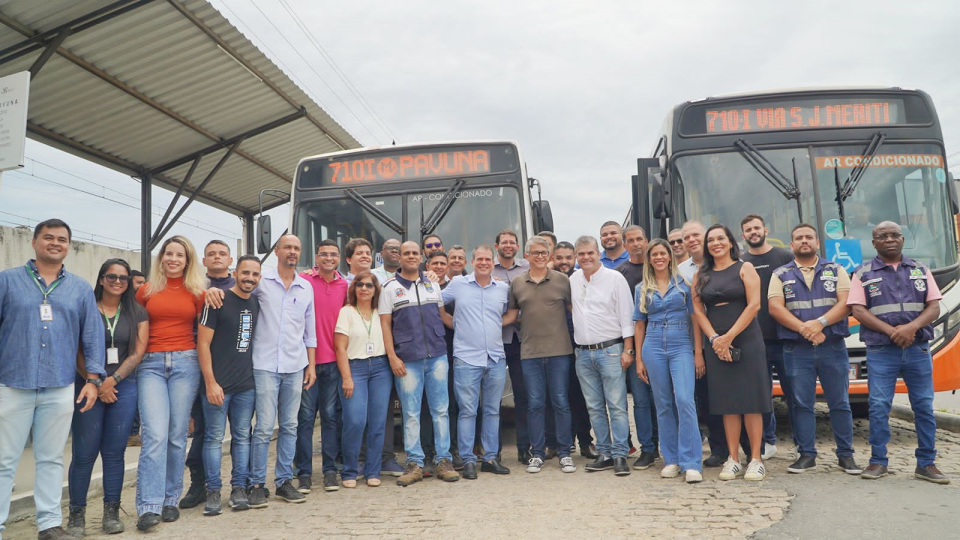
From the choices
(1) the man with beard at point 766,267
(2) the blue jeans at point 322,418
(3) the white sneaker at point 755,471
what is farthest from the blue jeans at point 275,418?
(1) the man with beard at point 766,267

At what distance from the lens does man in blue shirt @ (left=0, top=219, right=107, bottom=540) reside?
169 inches

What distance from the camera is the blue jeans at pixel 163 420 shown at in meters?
4.80

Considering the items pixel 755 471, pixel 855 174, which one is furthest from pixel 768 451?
pixel 855 174

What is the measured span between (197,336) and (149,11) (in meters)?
5.45

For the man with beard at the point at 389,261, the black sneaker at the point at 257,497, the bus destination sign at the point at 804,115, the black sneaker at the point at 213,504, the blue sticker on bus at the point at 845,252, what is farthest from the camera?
the bus destination sign at the point at 804,115

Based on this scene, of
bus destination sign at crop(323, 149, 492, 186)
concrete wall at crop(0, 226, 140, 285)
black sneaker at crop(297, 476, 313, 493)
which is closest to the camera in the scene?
Answer: black sneaker at crop(297, 476, 313, 493)

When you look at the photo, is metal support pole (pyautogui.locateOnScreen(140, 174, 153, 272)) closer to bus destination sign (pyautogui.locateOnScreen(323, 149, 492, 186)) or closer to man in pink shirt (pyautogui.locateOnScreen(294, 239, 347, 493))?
bus destination sign (pyautogui.locateOnScreen(323, 149, 492, 186))

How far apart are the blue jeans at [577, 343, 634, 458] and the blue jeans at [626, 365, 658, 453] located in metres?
0.12

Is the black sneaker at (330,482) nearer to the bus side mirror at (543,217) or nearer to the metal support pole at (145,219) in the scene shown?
the bus side mirror at (543,217)

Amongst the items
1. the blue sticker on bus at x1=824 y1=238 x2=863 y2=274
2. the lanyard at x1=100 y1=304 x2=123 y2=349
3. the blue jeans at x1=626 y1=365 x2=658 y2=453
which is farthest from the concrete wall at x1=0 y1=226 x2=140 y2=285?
the blue sticker on bus at x1=824 y1=238 x2=863 y2=274

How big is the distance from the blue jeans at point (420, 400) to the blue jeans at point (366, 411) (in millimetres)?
166

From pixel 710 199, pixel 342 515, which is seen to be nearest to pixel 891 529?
pixel 342 515

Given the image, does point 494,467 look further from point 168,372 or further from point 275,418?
point 168,372

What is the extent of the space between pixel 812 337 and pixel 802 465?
0.99 metres
